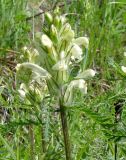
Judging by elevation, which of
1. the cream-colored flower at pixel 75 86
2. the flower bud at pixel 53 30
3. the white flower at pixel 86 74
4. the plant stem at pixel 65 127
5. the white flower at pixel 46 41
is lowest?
the plant stem at pixel 65 127

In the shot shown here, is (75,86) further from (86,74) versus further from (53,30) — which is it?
(53,30)

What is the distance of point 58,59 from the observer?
1.88 meters

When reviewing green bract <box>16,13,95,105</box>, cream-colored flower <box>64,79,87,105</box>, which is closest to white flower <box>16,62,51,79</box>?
green bract <box>16,13,95,105</box>

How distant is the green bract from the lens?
1861 mm

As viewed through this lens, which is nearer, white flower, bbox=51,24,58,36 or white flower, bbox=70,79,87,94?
white flower, bbox=51,24,58,36

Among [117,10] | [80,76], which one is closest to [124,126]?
[80,76]

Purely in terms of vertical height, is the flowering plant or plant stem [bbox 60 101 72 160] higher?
the flowering plant

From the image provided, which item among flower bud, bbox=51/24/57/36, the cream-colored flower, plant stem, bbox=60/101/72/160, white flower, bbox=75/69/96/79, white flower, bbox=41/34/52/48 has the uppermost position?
flower bud, bbox=51/24/57/36

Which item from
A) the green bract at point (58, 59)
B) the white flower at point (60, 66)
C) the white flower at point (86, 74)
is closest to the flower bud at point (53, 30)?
the green bract at point (58, 59)

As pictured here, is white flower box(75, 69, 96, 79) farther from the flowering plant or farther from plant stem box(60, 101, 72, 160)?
plant stem box(60, 101, 72, 160)

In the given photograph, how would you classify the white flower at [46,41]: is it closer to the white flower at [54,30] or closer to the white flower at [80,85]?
the white flower at [54,30]

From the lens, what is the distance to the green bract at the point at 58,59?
1.86 meters

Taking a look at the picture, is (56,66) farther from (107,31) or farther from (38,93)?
(107,31)

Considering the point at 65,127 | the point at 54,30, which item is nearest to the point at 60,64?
the point at 54,30
